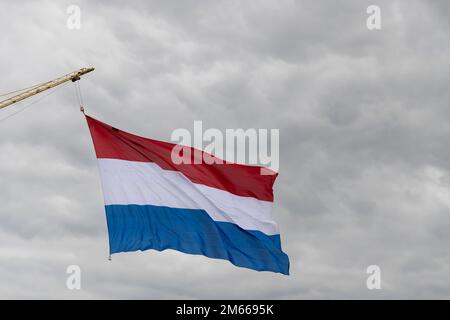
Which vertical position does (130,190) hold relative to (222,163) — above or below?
below

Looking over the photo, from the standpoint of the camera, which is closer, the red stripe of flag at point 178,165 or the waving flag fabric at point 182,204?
the waving flag fabric at point 182,204

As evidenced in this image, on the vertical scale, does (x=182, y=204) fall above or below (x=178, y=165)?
below

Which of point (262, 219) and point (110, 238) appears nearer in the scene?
point (110, 238)

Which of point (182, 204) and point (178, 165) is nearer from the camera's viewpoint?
point (182, 204)

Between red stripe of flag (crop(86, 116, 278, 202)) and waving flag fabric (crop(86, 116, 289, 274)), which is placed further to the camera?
red stripe of flag (crop(86, 116, 278, 202))

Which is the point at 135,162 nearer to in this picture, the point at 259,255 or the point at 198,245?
the point at 198,245
